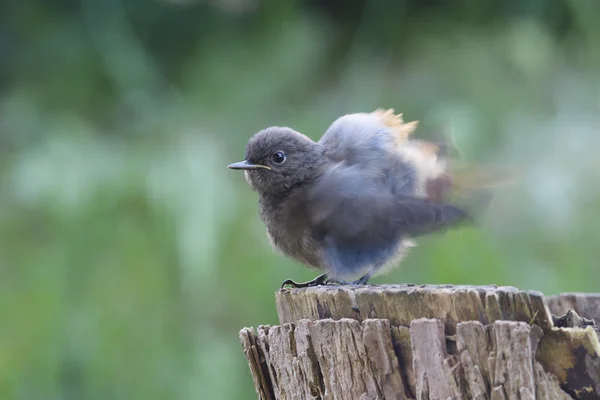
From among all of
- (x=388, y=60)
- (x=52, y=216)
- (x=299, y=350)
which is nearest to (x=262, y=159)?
(x=299, y=350)

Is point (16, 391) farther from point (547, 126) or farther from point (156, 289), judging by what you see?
point (547, 126)

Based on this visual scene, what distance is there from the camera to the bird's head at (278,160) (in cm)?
233

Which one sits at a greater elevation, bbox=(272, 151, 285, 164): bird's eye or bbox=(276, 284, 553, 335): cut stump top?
bbox=(272, 151, 285, 164): bird's eye

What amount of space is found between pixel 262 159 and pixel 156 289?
3.61 ft

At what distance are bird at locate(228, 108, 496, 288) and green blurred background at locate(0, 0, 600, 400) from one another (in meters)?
0.92

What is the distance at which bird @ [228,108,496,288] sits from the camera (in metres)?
1.98

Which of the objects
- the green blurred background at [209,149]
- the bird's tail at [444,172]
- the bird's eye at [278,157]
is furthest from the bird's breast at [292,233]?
the green blurred background at [209,149]

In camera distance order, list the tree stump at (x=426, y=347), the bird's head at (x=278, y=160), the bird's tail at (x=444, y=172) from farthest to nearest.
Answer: the bird's head at (x=278, y=160)
the bird's tail at (x=444, y=172)
the tree stump at (x=426, y=347)

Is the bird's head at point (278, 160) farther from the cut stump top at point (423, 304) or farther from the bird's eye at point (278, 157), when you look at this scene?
the cut stump top at point (423, 304)

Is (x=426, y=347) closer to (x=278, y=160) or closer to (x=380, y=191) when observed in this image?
(x=380, y=191)

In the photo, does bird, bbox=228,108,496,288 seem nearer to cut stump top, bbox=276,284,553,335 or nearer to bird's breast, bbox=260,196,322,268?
bird's breast, bbox=260,196,322,268

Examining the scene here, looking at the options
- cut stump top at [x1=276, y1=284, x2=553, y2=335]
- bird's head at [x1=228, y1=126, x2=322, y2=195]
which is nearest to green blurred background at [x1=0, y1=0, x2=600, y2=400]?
bird's head at [x1=228, y1=126, x2=322, y2=195]

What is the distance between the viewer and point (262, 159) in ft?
7.92

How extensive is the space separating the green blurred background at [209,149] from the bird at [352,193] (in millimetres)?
920
